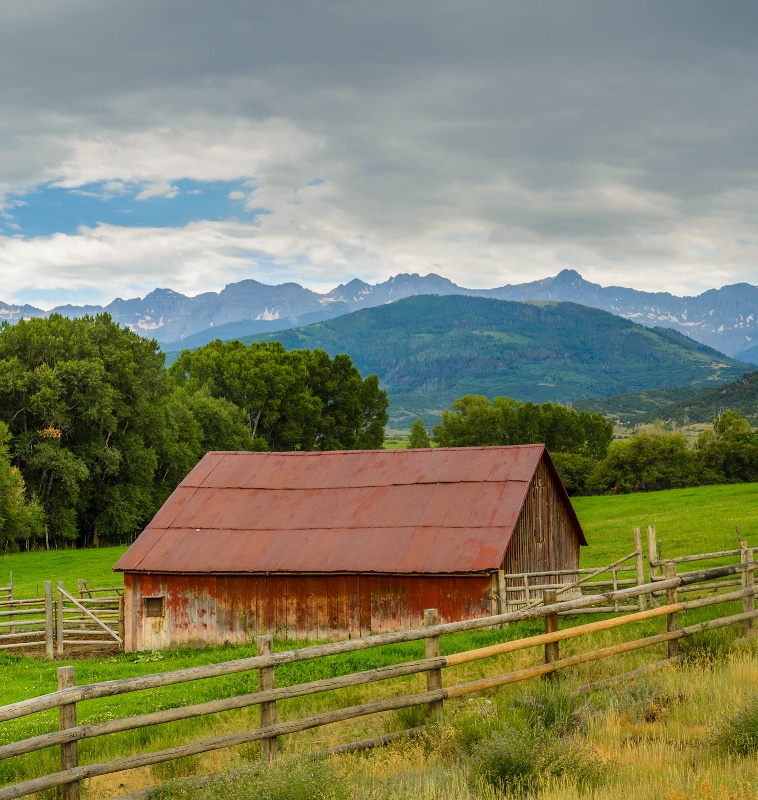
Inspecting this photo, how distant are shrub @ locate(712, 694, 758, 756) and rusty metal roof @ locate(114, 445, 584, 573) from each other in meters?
14.5

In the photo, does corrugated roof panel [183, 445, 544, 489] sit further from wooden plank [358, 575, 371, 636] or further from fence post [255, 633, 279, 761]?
fence post [255, 633, 279, 761]

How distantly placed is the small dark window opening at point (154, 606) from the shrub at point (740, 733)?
67.0 ft

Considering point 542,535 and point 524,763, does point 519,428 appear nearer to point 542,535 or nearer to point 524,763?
point 542,535

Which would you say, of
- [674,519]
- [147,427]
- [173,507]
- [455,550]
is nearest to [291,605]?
[455,550]

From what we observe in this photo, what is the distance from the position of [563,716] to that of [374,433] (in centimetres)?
7658

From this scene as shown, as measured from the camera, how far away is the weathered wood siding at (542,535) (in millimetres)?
26125

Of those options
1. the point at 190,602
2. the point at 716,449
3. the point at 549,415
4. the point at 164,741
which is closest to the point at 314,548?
the point at 190,602

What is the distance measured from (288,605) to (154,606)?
4.36 metres

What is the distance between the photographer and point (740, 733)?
8828mm

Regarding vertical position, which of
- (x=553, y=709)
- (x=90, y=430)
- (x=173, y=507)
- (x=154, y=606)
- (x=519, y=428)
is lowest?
(x=154, y=606)

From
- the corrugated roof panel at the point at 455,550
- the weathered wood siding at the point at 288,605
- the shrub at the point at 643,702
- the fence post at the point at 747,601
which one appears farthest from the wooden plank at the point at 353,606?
the shrub at the point at 643,702

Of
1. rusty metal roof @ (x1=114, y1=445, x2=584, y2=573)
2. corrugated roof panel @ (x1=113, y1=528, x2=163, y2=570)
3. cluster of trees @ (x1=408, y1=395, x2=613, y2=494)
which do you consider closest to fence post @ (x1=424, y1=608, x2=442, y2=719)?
rusty metal roof @ (x1=114, y1=445, x2=584, y2=573)

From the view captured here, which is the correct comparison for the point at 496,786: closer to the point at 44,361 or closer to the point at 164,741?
the point at 164,741

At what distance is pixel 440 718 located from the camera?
33.6 feet
